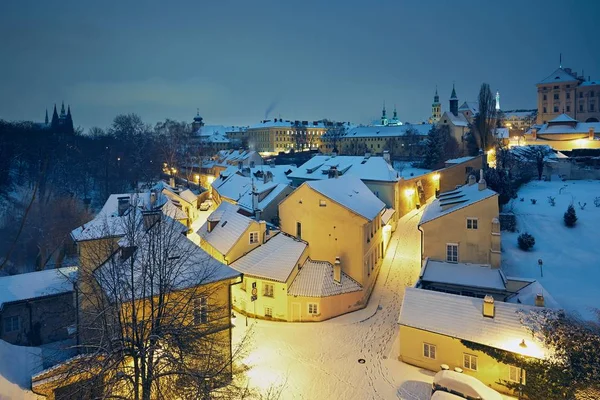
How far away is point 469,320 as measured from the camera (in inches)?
632

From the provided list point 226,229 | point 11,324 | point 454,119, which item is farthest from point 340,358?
point 454,119

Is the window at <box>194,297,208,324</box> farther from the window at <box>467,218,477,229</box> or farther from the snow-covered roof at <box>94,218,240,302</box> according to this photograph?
the window at <box>467,218,477,229</box>

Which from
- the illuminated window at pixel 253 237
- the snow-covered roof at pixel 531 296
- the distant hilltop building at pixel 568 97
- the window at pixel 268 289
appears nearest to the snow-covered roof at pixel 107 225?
the illuminated window at pixel 253 237

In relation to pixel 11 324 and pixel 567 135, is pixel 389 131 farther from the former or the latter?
pixel 11 324

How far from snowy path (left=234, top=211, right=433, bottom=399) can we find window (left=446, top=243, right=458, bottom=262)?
3.95 meters

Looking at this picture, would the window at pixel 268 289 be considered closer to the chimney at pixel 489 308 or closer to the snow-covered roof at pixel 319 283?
the snow-covered roof at pixel 319 283

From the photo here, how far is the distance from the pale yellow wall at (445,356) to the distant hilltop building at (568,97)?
6311 centimetres

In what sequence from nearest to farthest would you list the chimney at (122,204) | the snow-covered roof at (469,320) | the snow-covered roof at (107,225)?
1. the snow-covered roof at (469,320)
2. the snow-covered roof at (107,225)
3. the chimney at (122,204)

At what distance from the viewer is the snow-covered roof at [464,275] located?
19520 millimetres

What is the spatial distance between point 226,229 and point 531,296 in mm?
18359

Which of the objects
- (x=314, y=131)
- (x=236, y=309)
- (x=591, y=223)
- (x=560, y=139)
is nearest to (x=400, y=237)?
(x=591, y=223)

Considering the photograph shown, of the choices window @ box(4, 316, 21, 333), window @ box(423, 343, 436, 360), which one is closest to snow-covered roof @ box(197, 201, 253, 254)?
window @ box(4, 316, 21, 333)

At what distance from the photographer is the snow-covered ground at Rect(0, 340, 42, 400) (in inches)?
387

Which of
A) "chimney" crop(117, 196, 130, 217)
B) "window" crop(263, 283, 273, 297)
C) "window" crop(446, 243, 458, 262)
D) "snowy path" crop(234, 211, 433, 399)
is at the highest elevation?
"chimney" crop(117, 196, 130, 217)
